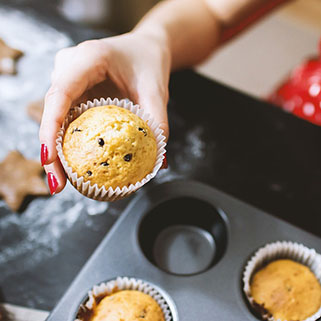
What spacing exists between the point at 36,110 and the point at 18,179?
0.87ft

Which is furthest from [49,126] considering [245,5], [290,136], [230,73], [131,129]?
[230,73]

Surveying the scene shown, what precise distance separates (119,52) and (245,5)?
2.12 feet

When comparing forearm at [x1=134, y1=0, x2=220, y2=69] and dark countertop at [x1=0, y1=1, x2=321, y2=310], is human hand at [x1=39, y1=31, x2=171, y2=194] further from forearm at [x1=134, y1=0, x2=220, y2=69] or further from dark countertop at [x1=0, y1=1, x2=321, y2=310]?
dark countertop at [x1=0, y1=1, x2=321, y2=310]

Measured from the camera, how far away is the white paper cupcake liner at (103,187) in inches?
37.0

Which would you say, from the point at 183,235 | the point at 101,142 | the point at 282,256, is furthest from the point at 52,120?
the point at 282,256

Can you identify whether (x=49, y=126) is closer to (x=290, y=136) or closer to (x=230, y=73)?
(x=290, y=136)

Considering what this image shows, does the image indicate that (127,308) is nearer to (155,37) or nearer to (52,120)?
(52,120)

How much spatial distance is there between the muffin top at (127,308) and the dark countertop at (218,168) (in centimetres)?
17

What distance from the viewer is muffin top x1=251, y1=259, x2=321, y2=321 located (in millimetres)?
1049

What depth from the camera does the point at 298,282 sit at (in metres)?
1.09

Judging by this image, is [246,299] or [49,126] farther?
[246,299]

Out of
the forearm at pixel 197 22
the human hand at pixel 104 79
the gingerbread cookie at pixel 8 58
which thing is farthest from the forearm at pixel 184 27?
the gingerbread cookie at pixel 8 58

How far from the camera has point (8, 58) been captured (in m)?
1.57

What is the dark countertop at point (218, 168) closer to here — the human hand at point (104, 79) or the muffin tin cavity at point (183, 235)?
the muffin tin cavity at point (183, 235)
